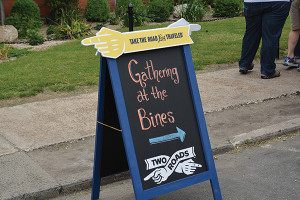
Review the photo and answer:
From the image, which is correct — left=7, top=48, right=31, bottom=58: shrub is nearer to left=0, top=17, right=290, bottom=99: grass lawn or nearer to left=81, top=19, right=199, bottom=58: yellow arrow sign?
left=0, top=17, right=290, bottom=99: grass lawn

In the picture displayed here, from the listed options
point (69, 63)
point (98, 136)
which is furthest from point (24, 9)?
point (98, 136)

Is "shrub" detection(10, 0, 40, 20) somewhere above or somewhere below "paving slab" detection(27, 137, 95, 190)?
above

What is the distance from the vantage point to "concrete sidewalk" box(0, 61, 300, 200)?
15.2 feet

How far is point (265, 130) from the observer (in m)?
5.95

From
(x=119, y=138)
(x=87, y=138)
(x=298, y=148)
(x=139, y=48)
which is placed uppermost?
(x=139, y=48)

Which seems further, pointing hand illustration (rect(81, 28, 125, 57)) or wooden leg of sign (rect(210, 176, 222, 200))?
wooden leg of sign (rect(210, 176, 222, 200))

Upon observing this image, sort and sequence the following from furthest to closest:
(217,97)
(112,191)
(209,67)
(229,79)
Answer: (209,67) < (229,79) < (217,97) < (112,191)

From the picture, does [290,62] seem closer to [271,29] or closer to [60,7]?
[271,29]

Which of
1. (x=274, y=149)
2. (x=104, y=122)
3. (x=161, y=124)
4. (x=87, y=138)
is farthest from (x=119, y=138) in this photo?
(x=274, y=149)

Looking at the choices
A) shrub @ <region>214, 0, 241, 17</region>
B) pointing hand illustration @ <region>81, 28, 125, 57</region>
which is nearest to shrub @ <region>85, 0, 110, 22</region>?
shrub @ <region>214, 0, 241, 17</region>

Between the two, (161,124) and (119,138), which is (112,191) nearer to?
(119,138)

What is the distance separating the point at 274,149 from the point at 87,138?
2.29 m

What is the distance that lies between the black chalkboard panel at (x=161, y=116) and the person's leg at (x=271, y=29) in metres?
4.44

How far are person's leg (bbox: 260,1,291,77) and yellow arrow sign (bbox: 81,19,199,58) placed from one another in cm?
435
